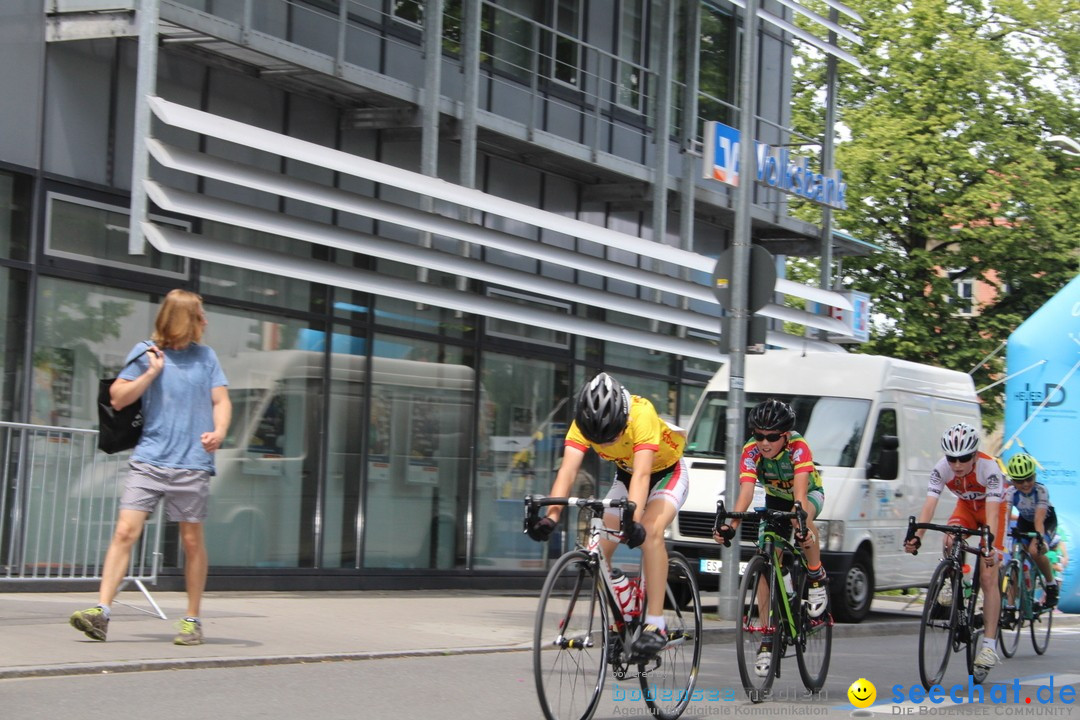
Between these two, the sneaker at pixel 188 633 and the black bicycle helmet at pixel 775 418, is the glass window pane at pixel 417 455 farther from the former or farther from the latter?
the black bicycle helmet at pixel 775 418

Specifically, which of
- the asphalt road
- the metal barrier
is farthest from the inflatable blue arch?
the metal barrier

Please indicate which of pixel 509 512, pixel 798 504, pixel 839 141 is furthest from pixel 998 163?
pixel 798 504

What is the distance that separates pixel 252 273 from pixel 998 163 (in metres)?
24.0

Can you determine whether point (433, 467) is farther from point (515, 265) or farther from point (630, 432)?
point (630, 432)

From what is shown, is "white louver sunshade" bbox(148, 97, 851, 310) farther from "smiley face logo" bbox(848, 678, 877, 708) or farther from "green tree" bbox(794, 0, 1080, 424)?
"green tree" bbox(794, 0, 1080, 424)

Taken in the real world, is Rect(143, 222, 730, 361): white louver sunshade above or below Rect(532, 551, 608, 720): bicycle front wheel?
above

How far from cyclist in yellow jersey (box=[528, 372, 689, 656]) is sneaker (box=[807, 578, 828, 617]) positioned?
1.45 m

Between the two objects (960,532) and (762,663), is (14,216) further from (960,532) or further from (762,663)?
(960,532)

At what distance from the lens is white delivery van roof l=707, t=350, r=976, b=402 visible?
1570cm

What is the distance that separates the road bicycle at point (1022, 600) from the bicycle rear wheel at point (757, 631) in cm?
397

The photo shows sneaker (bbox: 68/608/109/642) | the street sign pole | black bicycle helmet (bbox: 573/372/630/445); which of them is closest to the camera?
black bicycle helmet (bbox: 573/372/630/445)

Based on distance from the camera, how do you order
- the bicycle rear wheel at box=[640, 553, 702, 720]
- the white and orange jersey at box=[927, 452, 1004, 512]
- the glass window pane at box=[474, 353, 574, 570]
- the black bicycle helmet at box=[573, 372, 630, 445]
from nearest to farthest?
the black bicycle helmet at box=[573, 372, 630, 445] < the bicycle rear wheel at box=[640, 553, 702, 720] < the white and orange jersey at box=[927, 452, 1004, 512] < the glass window pane at box=[474, 353, 574, 570]

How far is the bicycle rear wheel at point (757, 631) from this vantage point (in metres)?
7.98

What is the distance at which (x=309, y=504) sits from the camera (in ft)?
50.3
